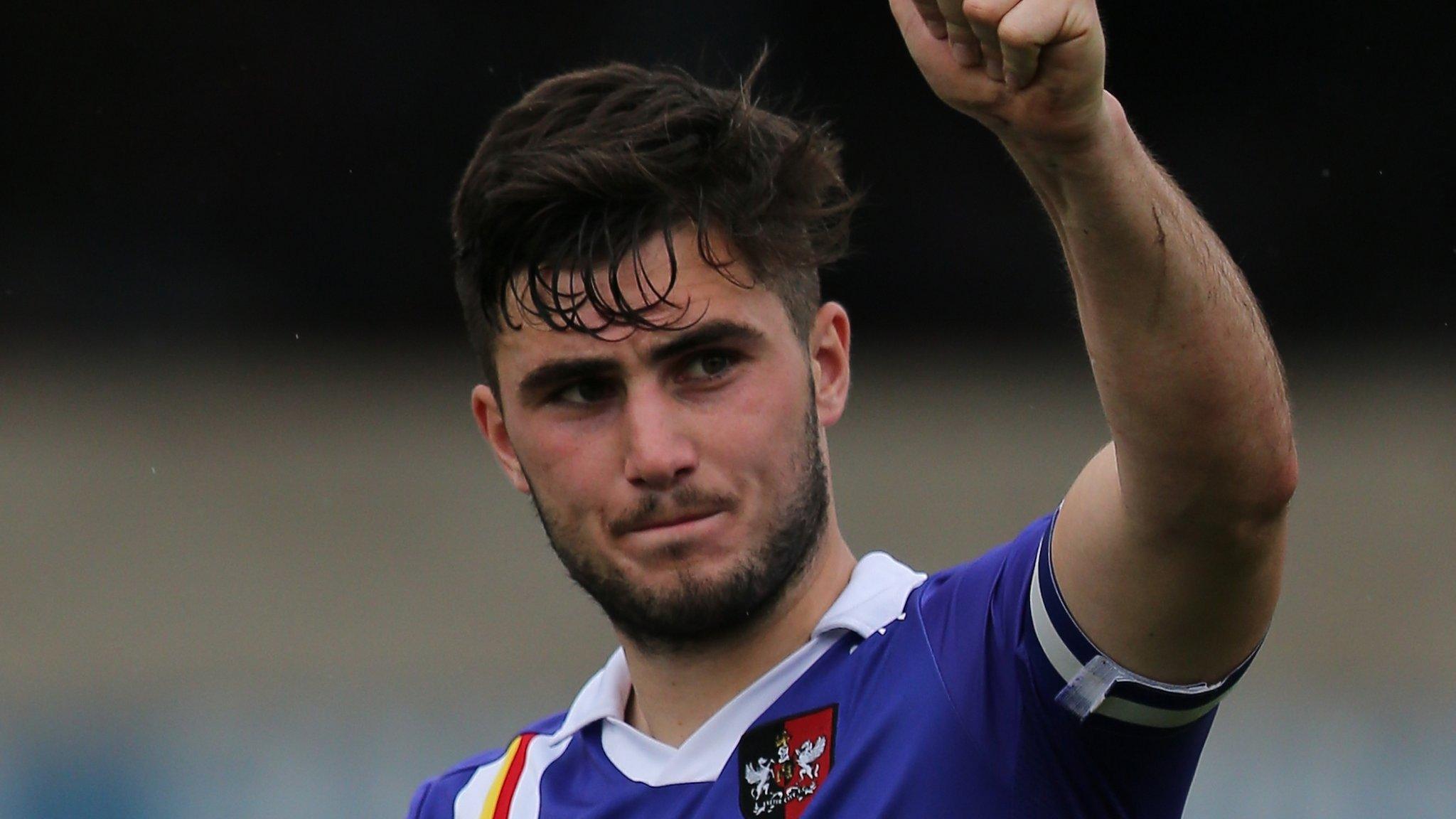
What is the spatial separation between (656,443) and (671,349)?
4.6 inches

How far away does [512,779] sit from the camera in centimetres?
235

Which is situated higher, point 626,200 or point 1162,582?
point 626,200

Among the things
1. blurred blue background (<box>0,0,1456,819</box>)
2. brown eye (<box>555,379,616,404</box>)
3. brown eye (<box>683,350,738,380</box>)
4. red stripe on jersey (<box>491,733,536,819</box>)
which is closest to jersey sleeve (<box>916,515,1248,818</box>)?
brown eye (<box>683,350,738,380</box>)

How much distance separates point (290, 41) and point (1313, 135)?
12.5ft

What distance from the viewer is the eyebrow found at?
6.54 feet

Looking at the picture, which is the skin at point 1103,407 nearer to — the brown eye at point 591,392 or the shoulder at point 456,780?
the brown eye at point 591,392

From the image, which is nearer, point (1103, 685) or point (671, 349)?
point (1103, 685)

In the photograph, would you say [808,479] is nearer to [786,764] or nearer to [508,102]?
[786,764]

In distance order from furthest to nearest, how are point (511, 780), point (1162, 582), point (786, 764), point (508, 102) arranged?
point (508, 102)
point (511, 780)
point (786, 764)
point (1162, 582)

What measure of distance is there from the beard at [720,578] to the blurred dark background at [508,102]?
13.5 ft

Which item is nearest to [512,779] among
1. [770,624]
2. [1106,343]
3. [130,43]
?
[770,624]

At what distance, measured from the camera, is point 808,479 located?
205 centimetres

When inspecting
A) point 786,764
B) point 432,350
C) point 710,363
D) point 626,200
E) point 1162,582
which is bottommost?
point 786,764

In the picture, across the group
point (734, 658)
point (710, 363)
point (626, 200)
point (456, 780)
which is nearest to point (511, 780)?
point (456, 780)
